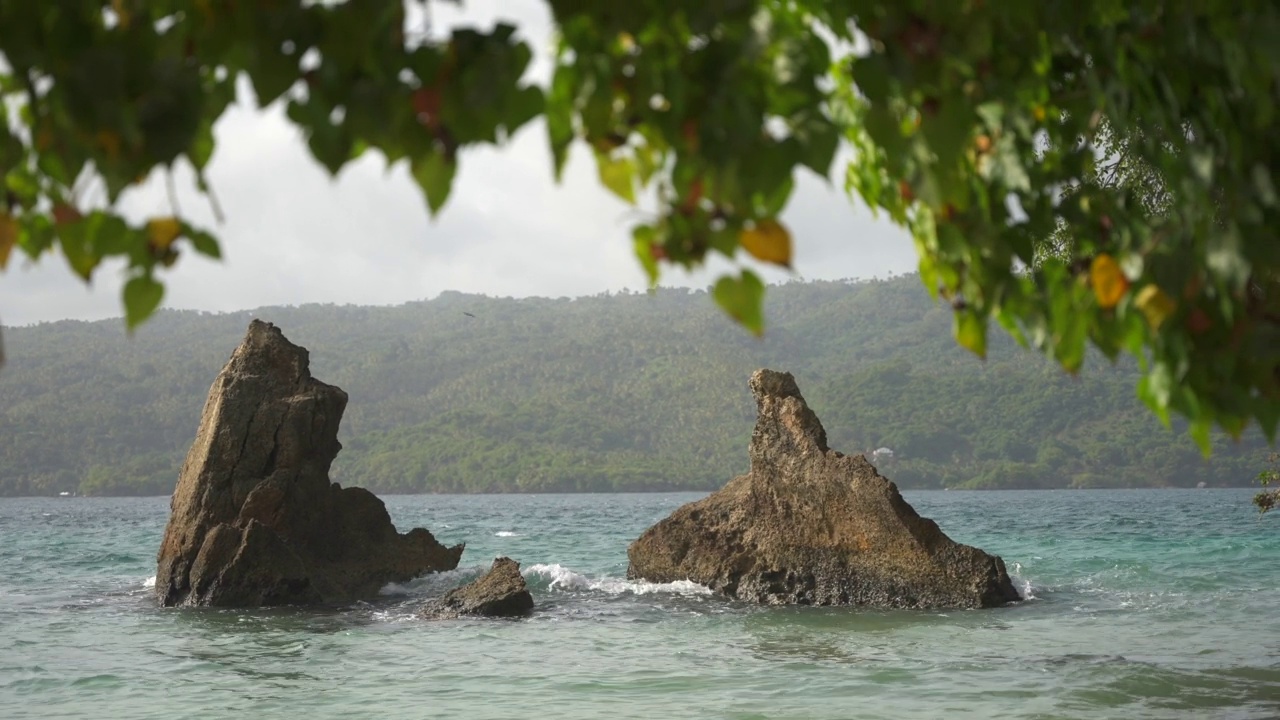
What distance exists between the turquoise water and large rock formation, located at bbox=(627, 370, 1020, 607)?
1.93 ft

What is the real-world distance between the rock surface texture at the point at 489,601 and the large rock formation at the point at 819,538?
3.35 meters

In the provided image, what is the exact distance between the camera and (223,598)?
60.1 ft

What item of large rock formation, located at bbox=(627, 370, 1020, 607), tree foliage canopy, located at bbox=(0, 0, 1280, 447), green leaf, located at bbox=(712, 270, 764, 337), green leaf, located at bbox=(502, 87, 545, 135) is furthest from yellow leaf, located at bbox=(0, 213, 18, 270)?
large rock formation, located at bbox=(627, 370, 1020, 607)

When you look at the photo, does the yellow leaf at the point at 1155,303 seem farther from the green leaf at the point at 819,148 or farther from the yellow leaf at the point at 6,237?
the yellow leaf at the point at 6,237

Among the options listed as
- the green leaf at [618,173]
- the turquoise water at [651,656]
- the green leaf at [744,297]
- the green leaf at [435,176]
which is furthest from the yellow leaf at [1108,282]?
the turquoise water at [651,656]

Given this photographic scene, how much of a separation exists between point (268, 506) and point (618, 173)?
57.2ft

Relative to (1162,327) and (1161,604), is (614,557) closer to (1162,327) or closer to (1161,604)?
(1161,604)

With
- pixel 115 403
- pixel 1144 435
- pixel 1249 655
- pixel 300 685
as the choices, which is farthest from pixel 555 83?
pixel 115 403

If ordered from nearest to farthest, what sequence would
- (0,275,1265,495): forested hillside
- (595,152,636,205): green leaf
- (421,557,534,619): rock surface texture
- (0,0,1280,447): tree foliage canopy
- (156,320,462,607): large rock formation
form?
(0,0,1280,447): tree foliage canopy < (595,152,636,205): green leaf < (421,557,534,619): rock surface texture < (156,320,462,607): large rock formation < (0,275,1265,495): forested hillside

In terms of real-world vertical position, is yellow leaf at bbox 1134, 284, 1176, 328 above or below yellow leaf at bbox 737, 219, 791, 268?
below

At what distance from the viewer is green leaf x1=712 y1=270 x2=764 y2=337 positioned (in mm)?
2066

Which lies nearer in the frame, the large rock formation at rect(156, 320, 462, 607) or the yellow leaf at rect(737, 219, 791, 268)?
the yellow leaf at rect(737, 219, 791, 268)

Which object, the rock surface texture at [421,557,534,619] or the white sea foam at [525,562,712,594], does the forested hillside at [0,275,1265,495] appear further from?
the rock surface texture at [421,557,534,619]

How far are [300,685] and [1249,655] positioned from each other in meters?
10.4
